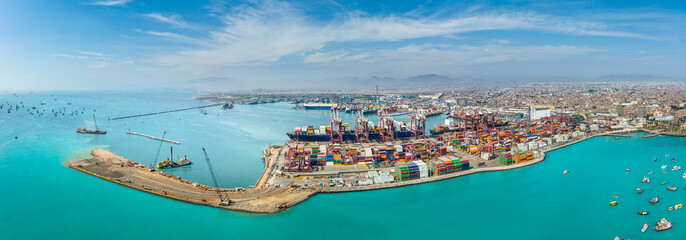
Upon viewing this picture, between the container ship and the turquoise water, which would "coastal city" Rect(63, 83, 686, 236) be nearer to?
the container ship

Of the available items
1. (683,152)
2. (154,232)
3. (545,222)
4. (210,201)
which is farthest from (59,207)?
(683,152)

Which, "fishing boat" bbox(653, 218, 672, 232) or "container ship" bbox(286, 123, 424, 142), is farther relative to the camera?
"container ship" bbox(286, 123, 424, 142)

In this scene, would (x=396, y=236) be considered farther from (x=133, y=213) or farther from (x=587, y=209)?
(x=133, y=213)

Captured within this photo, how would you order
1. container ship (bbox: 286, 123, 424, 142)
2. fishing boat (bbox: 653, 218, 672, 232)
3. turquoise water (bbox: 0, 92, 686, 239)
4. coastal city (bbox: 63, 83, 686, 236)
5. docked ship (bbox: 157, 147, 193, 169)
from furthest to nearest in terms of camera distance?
1. container ship (bbox: 286, 123, 424, 142)
2. docked ship (bbox: 157, 147, 193, 169)
3. coastal city (bbox: 63, 83, 686, 236)
4. turquoise water (bbox: 0, 92, 686, 239)
5. fishing boat (bbox: 653, 218, 672, 232)

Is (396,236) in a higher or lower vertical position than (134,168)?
lower

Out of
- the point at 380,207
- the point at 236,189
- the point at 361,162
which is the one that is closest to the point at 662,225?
the point at 380,207

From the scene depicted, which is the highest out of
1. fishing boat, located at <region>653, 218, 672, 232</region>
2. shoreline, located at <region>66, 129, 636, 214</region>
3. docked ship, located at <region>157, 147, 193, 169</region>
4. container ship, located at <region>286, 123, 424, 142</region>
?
container ship, located at <region>286, 123, 424, 142</region>

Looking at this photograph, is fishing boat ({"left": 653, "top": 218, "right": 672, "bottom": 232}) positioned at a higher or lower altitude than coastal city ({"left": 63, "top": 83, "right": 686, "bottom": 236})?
lower

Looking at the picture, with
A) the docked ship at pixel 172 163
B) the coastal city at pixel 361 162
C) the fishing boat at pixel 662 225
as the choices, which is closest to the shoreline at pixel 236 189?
the coastal city at pixel 361 162

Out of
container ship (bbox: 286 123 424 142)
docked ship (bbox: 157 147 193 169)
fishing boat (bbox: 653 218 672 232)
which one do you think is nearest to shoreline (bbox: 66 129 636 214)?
docked ship (bbox: 157 147 193 169)
